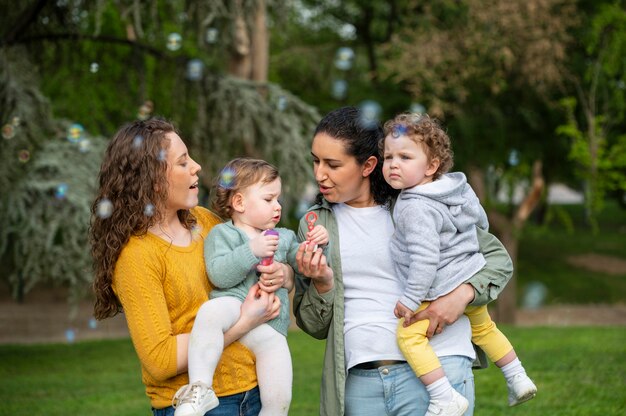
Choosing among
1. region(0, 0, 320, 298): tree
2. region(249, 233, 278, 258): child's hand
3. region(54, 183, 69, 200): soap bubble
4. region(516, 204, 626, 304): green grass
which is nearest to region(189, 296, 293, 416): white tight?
region(249, 233, 278, 258): child's hand

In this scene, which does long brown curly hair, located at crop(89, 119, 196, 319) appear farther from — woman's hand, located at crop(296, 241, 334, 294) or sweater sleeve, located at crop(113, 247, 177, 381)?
woman's hand, located at crop(296, 241, 334, 294)

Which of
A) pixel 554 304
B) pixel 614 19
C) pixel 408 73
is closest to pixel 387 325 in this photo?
pixel 408 73

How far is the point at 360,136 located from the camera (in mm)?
3205

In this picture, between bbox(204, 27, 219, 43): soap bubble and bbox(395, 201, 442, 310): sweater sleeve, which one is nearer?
bbox(395, 201, 442, 310): sweater sleeve

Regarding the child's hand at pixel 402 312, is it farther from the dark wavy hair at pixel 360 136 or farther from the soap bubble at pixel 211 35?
the soap bubble at pixel 211 35

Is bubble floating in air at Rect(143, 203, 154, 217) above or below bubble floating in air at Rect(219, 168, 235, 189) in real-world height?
below

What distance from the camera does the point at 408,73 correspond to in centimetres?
1468

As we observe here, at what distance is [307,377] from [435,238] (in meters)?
6.09

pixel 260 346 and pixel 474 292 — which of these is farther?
pixel 474 292

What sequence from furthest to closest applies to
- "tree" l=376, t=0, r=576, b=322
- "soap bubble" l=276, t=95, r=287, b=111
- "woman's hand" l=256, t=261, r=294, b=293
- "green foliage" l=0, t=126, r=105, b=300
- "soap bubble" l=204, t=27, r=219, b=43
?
"tree" l=376, t=0, r=576, b=322
"soap bubble" l=276, t=95, r=287, b=111
"soap bubble" l=204, t=27, r=219, b=43
"green foliage" l=0, t=126, r=105, b=300
"woman's hand" l=256, t=261, r=294, b=293

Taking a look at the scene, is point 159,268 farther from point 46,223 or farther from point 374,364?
point 46,223

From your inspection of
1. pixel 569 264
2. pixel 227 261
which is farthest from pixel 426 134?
pixel 569 264

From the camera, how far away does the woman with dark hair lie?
3.15m

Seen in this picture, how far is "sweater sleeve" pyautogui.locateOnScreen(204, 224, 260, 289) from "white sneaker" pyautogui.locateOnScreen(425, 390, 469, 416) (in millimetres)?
738
